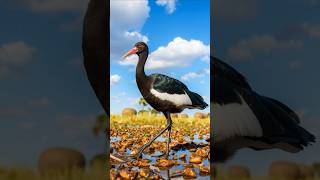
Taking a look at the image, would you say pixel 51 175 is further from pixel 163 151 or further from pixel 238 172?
pixel 238 172

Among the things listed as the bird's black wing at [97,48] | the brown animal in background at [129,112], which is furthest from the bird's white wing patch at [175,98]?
the bird's black wing at [97,48]

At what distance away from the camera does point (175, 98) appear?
3100 mm

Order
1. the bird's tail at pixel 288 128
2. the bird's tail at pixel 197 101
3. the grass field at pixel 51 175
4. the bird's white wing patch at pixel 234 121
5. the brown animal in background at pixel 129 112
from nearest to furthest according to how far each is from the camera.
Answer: the grass field at pixel 51 175, the bird's tail at pixel 288 128, the bird's white wing patch at pixel 234 121, the bird's tail at pixel 197 101, the brown animal in background at pixel 129 112

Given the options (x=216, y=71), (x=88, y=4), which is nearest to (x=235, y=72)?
(x=216, y=71)

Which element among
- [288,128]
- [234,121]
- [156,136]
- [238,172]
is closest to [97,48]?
[156,136]

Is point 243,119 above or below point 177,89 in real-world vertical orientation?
below

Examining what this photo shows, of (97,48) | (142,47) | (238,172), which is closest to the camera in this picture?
(238,172)

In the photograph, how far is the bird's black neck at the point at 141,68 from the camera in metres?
3.15

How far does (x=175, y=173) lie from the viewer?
10.3ft

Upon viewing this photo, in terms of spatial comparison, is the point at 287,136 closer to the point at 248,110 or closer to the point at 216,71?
the point at 248,110

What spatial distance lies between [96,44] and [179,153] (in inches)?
39.5

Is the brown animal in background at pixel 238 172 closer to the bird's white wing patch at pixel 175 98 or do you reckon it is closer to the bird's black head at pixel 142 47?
the bird's white wing patch at pixel 175 98

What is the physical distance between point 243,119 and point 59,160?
125 centimetres

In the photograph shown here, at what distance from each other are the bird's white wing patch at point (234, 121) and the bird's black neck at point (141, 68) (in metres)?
0.55
